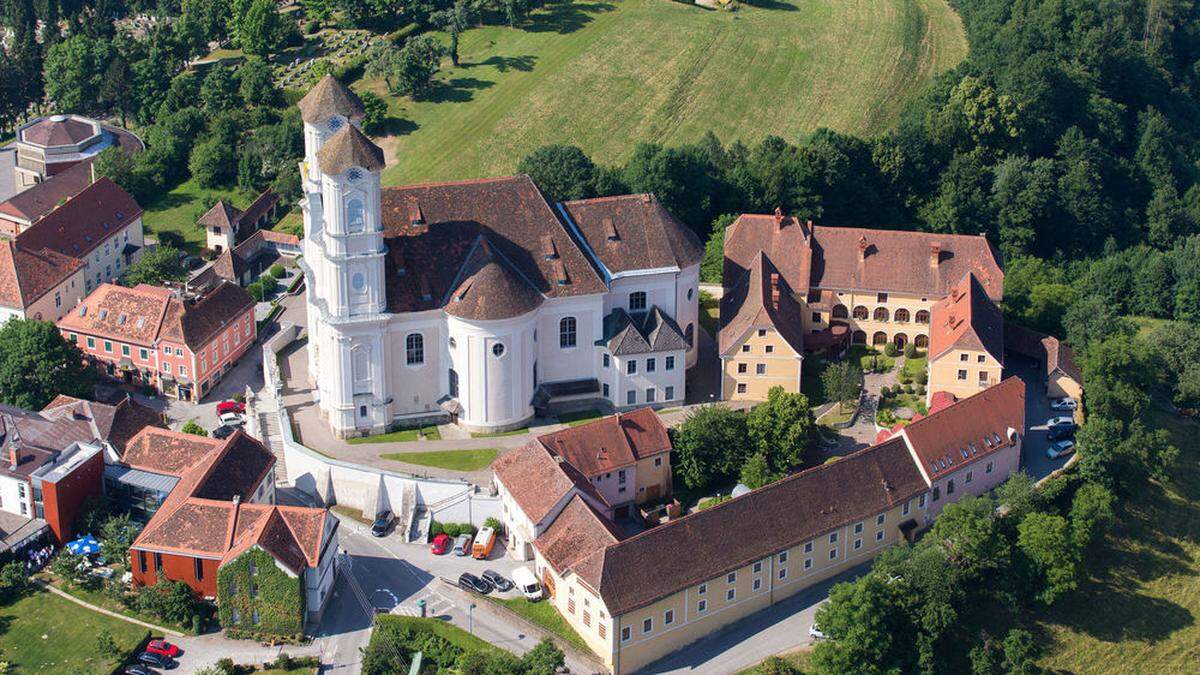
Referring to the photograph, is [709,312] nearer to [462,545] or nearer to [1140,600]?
[462,545]

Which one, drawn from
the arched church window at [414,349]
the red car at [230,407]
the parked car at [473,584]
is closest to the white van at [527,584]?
the parked car at [473,584]

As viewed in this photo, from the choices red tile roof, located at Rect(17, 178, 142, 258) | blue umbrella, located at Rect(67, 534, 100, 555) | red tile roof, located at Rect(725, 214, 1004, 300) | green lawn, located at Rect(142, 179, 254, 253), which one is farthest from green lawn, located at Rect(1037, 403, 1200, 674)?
green lawn, located at Rect(142, 179, 254, 253)

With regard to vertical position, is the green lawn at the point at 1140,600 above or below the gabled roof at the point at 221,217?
below

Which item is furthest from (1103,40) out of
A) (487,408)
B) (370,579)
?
(370,579)

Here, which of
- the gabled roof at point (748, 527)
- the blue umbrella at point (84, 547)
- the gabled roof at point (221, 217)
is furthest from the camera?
the gabled roof at point (221, 217)

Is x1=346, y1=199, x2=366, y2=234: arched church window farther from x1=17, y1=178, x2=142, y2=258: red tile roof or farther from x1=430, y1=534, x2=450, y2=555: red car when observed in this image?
x1=17, y1=178, x2=142, y2=258: red tile roof

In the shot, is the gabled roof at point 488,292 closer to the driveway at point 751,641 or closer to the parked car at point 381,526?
the parked car at point 381,526
